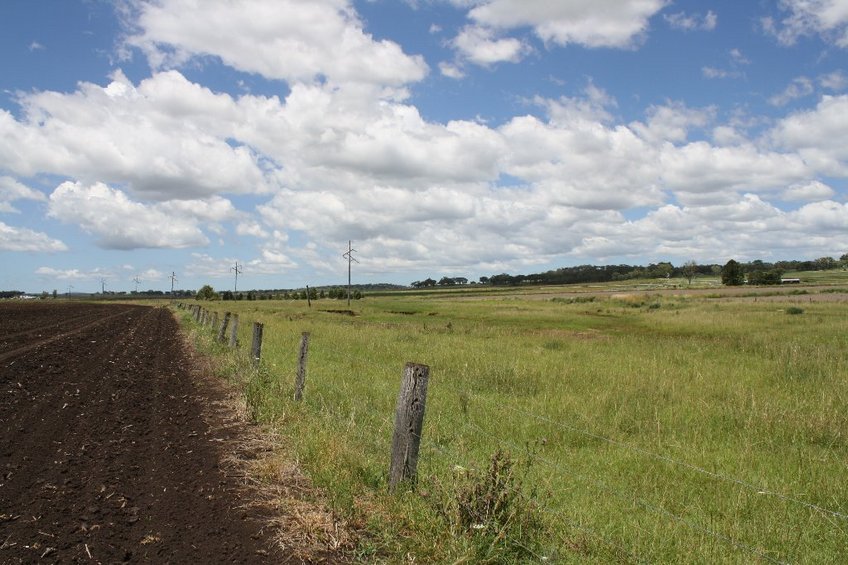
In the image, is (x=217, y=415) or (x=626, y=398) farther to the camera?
(x=626, y=398)

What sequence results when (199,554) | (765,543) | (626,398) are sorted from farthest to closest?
(626,398), (765,543), (199,554)

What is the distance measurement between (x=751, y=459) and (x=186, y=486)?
289 inches

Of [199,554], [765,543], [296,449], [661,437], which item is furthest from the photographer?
[661,437]

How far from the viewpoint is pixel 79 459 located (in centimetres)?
758

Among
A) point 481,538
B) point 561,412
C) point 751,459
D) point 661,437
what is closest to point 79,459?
point 481,538

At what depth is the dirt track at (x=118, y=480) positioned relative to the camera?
5.11 m

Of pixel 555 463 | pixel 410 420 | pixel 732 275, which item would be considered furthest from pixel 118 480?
pixel 732 275

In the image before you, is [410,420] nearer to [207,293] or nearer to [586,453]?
[586,453]

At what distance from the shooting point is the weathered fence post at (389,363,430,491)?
18.8ft

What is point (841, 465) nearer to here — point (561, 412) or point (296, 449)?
point (561, 412)

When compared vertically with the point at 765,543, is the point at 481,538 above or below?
above

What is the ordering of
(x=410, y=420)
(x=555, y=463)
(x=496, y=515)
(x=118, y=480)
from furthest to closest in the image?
(x=555, y=463)
(x=118, y=480)
(x=410, y=420)
(x=496, y=515)

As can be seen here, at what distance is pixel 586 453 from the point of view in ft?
26.3

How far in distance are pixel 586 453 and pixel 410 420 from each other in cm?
347
